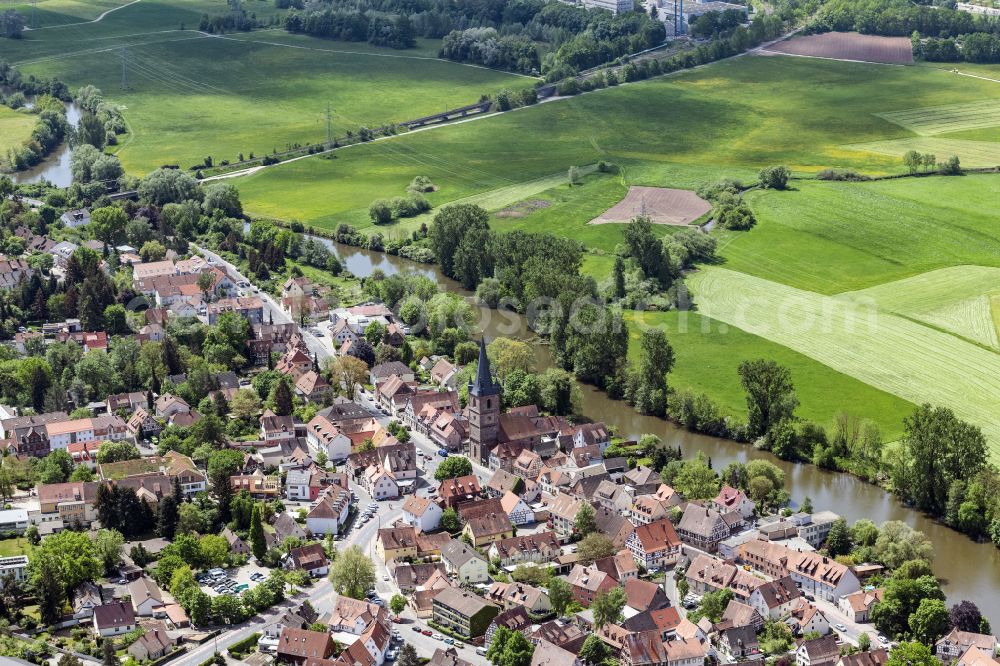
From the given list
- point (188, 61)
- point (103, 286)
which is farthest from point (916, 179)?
point (188, 61)

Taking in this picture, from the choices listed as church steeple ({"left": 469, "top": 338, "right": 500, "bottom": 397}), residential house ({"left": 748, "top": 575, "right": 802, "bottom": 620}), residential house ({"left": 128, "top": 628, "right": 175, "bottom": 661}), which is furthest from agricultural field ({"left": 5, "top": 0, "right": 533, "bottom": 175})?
residential house ({"left": 748, "top": 575, "right": 802, "bottom": 620})

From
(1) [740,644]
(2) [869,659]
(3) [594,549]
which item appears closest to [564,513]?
(3) [594,549]

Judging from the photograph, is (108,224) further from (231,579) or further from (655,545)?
(655,545)

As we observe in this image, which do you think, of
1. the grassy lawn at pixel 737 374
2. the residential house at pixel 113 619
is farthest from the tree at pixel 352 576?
the grassy lawn at pixel 737 374

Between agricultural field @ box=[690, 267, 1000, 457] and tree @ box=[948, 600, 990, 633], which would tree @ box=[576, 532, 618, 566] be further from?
agricultural field @ box=[690, 267, 1000, 457]

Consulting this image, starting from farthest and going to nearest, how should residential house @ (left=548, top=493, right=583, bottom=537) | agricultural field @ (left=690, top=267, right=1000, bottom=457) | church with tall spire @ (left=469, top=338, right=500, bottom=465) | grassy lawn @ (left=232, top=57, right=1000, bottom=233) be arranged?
grassy lawn @ (left=232, top=57, right=1000, bottom=233), agricultural field @ (left=690, top=267, right=1000, bottom=457), church with tall spire @ (left=469, top=338, right=500, bottom=465), residential house @ (left=548, top=493, right=583, bottom=537)

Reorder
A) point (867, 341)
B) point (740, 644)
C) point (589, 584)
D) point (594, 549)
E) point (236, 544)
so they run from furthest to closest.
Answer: point (867, 341) → point (236, 544) → point (594, 549) → point (589, 584) → point (740, 644)

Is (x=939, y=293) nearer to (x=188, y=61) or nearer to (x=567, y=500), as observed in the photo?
(x=567, y=500)
